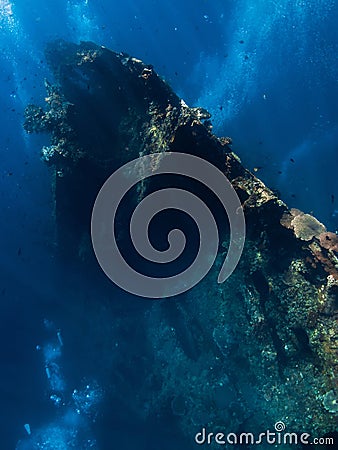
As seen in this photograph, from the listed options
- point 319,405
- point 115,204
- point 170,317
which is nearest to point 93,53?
point 115,204

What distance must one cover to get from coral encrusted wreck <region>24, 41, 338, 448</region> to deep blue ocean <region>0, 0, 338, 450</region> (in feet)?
16.5

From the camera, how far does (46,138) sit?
18.6 m

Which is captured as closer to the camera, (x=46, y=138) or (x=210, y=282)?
(x=210, y=282)

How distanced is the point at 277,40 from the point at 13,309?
20502 mm

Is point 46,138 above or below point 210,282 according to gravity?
above

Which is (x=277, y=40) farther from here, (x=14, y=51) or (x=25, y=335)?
(x=25, y=335)

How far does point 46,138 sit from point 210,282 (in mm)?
12541

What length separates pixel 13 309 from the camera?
18.9 metres

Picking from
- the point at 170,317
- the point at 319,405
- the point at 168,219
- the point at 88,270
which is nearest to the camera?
the point at 319,405

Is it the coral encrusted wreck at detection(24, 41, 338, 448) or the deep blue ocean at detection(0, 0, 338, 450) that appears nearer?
the coral encrusted wreck at detection(24, 41, 338, 448)

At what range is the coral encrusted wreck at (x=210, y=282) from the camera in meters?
8.48

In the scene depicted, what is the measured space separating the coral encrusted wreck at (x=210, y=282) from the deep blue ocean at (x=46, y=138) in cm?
502

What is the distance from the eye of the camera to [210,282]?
34.8 ft

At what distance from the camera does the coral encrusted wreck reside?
8477 mm
